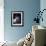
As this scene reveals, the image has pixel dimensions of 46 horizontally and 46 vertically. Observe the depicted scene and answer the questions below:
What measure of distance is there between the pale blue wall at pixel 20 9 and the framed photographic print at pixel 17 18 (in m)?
0.13

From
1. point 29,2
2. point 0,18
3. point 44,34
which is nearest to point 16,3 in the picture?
point 29,2

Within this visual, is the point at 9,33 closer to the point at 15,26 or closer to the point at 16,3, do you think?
the point at 15,26

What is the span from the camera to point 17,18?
5762mm

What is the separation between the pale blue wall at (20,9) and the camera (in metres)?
5.72

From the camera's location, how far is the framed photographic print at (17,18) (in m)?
5.75

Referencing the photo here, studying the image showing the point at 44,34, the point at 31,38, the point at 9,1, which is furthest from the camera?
the point at 9,1

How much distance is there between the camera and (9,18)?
5.73 metres

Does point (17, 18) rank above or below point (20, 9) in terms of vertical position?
below

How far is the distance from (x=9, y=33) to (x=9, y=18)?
0.64 meters

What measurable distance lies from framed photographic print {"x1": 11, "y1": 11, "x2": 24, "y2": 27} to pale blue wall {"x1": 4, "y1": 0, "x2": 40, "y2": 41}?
0.42 ft

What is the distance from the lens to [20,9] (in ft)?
18.8

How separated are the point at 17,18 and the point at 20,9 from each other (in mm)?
403

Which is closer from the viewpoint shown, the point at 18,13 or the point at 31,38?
the point at 31,38

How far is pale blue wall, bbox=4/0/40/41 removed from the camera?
5723 mm
